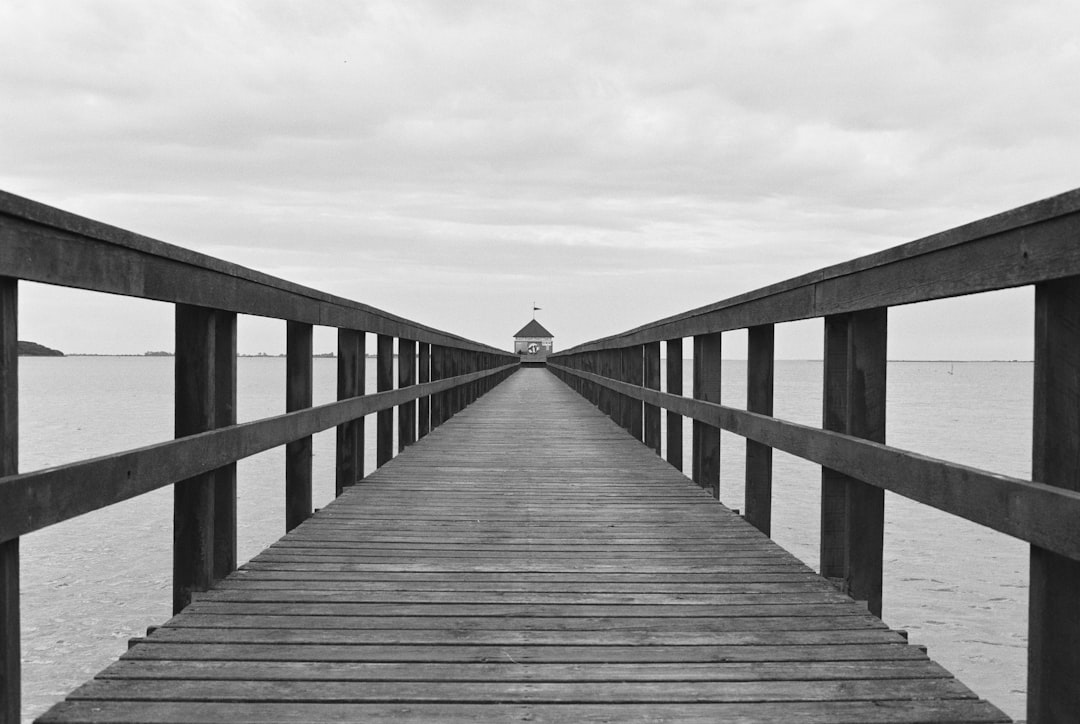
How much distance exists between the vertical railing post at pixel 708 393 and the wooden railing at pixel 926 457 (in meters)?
0.41

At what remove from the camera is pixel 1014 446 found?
29.4m

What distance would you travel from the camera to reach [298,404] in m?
4.50

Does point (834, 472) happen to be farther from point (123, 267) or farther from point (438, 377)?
point (438, 377)

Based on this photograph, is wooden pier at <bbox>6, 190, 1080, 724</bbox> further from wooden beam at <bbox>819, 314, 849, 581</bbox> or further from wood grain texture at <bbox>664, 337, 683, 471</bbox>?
wood grain texture at <bbox>664, 337, 683, 471</bbox>

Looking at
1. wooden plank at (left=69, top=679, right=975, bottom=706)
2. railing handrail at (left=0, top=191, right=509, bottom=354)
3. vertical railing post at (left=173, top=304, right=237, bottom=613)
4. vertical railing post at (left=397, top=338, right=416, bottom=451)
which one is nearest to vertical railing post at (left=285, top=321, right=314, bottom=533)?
railing handrail at (left=0, top=191, right=509, bottom=354)

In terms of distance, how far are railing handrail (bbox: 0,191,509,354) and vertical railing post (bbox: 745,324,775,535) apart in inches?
87.8

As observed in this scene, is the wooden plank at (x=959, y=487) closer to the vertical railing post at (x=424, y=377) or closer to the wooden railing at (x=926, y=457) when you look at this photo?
the wooden railing at (x=926, y=457)

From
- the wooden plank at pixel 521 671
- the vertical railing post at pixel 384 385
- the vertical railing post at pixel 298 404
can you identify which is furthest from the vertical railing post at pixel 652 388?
the wooden plank at pixel 521 671

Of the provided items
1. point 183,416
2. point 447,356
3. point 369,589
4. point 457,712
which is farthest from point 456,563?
point 447,356

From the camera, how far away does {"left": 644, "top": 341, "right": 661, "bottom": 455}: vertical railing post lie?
811cm

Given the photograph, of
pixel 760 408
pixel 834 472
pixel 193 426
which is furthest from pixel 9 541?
pixel 760 408

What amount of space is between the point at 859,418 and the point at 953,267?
35.1 inches

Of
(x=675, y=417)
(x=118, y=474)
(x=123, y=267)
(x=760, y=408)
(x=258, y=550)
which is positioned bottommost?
(x=258, y=550)

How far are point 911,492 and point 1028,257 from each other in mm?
802
